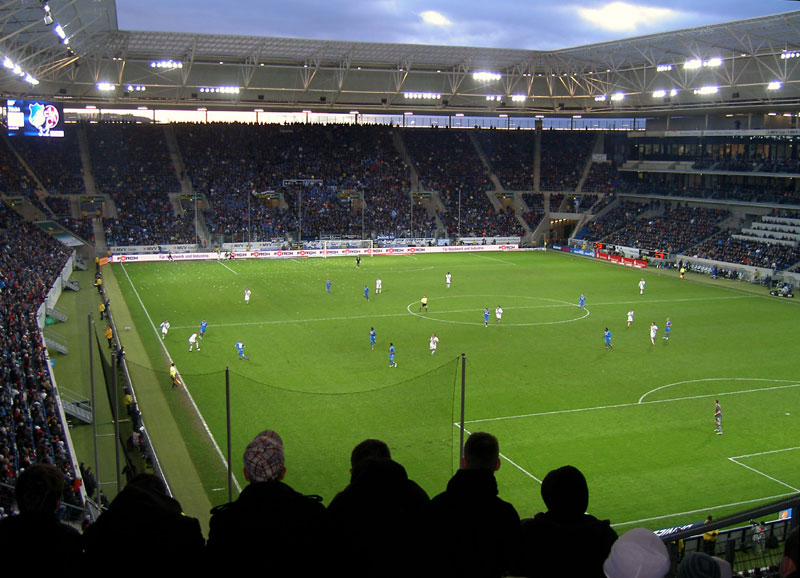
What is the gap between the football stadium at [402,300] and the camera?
439 centimetres

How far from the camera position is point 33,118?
41.2 meters

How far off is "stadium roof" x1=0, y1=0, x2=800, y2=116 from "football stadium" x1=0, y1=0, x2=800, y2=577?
13.4 inches

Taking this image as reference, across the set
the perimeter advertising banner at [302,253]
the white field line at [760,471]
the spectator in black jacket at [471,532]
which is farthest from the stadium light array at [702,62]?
the spectator in black jacket at [471,532]

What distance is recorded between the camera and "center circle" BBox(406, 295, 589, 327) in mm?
38719

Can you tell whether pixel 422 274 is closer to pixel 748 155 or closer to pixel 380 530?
pixel 748 155

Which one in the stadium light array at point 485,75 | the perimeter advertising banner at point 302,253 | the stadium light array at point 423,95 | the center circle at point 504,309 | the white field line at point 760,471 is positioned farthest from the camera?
the stadium light array at point 423,95

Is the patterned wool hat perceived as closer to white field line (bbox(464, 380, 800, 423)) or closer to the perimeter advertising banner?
white field line (bbox(464, 380, 800, 423))

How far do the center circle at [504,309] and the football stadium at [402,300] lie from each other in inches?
13.0

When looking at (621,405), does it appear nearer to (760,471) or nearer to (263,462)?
(760,471)

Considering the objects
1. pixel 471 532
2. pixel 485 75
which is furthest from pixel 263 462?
pixel 485 75

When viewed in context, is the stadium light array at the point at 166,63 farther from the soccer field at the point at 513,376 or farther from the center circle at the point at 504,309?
the center circle at the point at 504,309

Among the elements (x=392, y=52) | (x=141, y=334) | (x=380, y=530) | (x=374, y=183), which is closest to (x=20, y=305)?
(x=141, y=334)

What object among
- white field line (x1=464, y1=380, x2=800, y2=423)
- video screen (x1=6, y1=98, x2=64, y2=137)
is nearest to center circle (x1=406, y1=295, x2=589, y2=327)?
white field line (x1=464, y1=380, x2=800, y2=423)

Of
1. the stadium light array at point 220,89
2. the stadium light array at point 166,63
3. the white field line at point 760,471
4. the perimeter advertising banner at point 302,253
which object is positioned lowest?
the white field line at point 760,471
